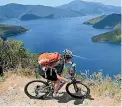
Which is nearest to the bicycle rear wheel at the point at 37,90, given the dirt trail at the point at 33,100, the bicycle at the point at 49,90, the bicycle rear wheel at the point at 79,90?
the bicycle at the point at 49,90

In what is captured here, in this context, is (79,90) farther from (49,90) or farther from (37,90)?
(37,90)

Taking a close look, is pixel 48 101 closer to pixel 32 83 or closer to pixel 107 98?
pixel 32 83

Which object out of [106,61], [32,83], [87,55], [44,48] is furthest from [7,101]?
[44,48]

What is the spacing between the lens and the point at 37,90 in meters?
9.61

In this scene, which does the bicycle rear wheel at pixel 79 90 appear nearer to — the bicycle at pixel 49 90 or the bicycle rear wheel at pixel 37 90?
the bicycle at pixel 49 90

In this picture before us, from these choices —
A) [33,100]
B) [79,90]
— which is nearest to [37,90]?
[33,100]

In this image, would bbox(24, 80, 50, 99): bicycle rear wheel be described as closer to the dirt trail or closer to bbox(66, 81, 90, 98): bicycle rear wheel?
the dirt trail

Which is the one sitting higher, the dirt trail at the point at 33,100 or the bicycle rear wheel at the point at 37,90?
the bicycle rear wheel at the point at 37,90

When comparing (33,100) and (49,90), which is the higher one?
(49,90)

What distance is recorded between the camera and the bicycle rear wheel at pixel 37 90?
9539mm

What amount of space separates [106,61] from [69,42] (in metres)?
55.1

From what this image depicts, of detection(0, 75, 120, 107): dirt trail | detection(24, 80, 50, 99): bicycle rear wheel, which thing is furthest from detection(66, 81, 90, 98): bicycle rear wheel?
detection(24, 80, 50, 99): bicycle rear wheel

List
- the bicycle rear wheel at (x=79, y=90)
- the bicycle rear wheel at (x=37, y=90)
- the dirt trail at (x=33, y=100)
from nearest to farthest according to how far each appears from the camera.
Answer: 1. the dirt trail at (x=33, y=100)
2. the bicycle rear wheel at (x=79, y=90)
3. the bicycle rear wheel at (x=37, y=90)

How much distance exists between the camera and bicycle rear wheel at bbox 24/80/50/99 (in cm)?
954
